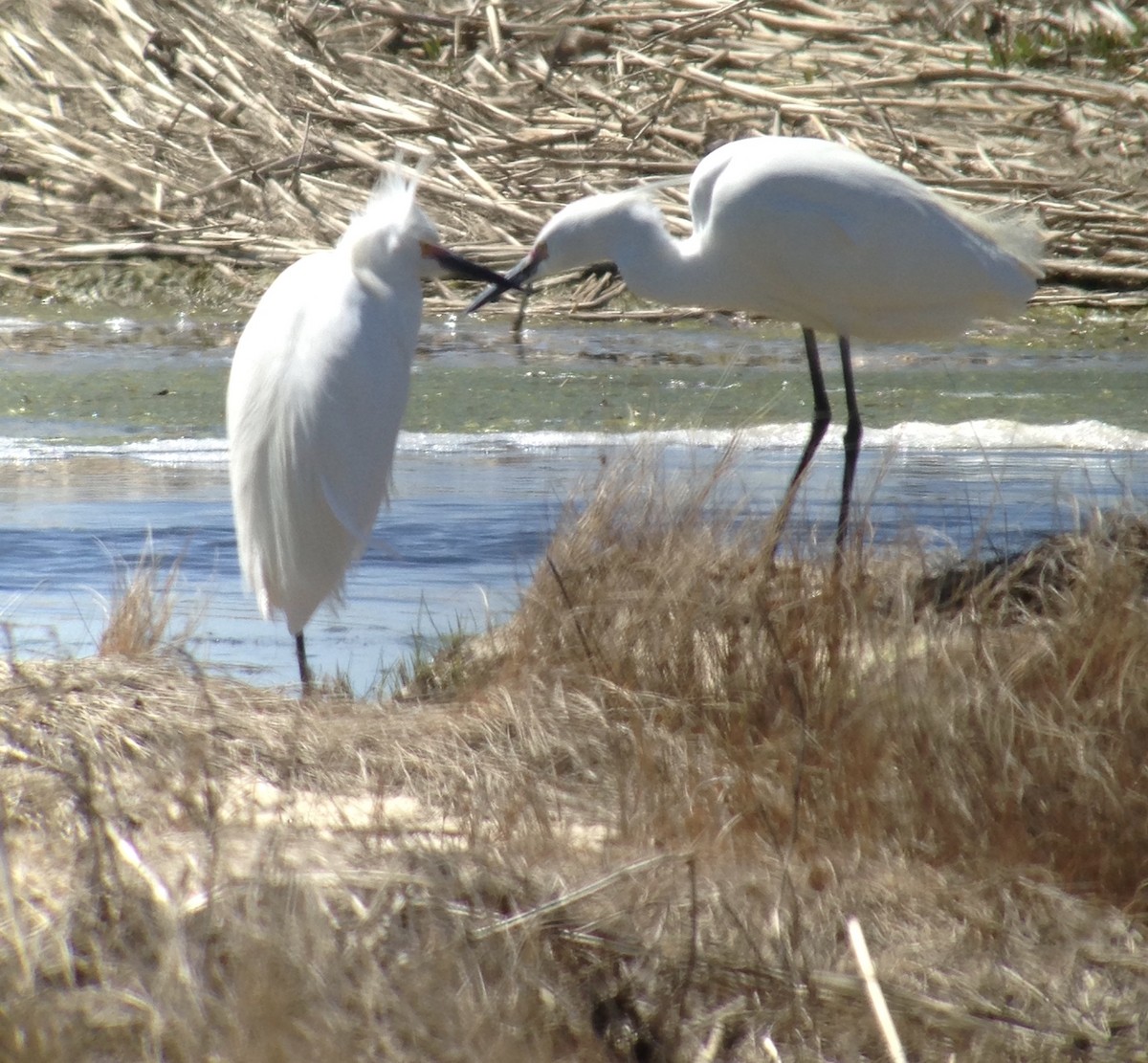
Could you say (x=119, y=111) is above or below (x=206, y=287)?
above

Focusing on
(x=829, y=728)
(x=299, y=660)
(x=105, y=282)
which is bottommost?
(x=105, y=282)

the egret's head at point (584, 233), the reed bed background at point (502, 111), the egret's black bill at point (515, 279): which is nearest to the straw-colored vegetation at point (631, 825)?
the egret's black bill at point (515, 279)

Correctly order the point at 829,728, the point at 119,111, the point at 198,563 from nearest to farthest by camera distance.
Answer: the point at 829,728
the point at 198,563
the point at 119,111

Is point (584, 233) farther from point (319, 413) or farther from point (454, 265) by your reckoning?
point (319, 413)

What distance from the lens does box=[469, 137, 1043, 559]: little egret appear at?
5633 mm

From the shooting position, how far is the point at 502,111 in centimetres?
1225

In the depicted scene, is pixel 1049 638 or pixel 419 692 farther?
pixel 419 692

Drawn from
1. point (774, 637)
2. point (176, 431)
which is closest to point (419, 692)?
point (774, 637)

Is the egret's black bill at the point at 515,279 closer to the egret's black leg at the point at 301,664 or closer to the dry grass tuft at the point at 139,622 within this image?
the egret's black leg at the point at 301,664

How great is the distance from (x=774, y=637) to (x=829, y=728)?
9.4 inches

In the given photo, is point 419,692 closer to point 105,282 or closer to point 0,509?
point 0,509

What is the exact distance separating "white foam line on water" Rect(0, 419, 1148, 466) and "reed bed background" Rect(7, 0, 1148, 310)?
2945 millimetres

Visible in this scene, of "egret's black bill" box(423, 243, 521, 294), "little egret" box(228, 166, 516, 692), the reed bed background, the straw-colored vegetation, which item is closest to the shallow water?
"little egret" box(228, 166, 516, 692)

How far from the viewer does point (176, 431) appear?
26.8 ft
